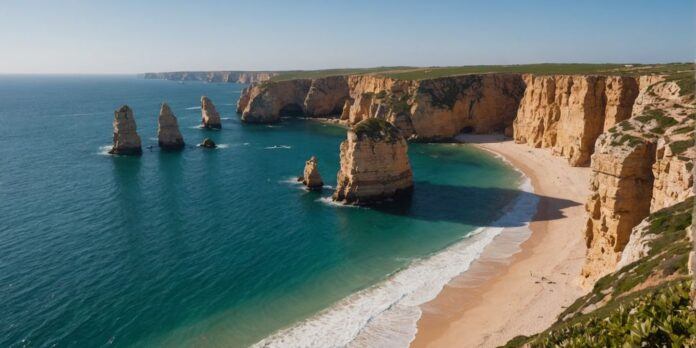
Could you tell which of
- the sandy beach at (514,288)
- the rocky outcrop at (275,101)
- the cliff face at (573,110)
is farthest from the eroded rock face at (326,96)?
the sandy beach at (514,288)

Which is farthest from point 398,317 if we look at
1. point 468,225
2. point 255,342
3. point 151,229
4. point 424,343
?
point 151,229

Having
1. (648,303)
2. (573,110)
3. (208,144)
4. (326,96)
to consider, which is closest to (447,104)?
(573,110)

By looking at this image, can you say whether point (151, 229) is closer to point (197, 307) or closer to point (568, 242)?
point (197, 307)

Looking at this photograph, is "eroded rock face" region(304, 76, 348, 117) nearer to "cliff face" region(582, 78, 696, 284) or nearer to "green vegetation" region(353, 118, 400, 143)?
"green vegetation" region(353, 118, 400, 143)

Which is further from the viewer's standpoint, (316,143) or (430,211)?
(316,143)

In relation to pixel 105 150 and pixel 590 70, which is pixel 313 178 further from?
pixel 590 70

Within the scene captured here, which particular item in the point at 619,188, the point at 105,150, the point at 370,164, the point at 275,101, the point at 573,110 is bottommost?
the point at 105,150
